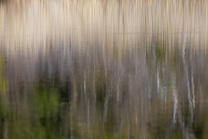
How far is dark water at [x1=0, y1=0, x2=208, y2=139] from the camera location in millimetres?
2539

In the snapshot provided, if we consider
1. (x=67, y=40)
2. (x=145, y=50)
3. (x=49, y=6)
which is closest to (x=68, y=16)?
(x=49, y=6)

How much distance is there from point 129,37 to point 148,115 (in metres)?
1.29

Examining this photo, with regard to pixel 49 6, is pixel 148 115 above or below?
below

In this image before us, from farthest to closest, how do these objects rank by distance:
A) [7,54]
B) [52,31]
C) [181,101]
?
[52,31]
[7,54]
[181,101]

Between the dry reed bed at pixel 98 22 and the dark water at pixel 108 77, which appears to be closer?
the dark water at pixel 108 77

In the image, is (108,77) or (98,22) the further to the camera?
(98,22)

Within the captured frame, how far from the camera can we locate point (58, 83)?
118 inches

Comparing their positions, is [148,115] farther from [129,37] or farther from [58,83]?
[129,37]

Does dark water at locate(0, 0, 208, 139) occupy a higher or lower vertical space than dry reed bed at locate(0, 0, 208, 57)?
lower

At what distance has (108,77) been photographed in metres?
2.99

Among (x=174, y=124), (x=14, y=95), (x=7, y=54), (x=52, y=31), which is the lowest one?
(x=174, y=124)

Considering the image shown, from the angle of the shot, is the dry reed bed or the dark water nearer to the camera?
the dark water

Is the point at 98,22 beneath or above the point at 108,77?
above

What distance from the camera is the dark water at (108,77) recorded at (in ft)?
8.33
